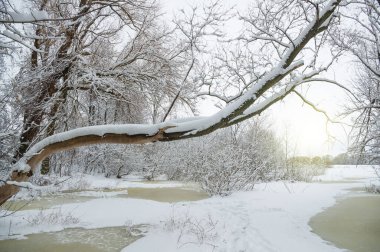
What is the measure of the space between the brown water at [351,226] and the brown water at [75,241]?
4042mm

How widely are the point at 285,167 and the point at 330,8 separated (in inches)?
776

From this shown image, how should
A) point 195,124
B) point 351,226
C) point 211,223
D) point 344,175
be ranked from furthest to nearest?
point 344,175
point 351,226
point 211,223
point 195,124

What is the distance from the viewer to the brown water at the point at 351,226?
5913 millimetres

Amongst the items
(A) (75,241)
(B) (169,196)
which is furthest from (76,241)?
(B) (169,196)

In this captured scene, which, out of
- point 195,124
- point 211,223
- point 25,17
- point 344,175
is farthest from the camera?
point 344,175

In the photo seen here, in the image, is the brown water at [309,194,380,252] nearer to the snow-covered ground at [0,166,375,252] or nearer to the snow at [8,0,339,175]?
the snow-covered ground at [0,166,375,252]

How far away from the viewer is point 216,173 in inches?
507

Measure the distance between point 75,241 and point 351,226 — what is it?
6162 millimetres

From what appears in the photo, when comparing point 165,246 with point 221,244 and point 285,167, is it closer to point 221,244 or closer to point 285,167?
point 221,244

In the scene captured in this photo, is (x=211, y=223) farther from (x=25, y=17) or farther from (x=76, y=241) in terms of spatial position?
(x=25, y=17)

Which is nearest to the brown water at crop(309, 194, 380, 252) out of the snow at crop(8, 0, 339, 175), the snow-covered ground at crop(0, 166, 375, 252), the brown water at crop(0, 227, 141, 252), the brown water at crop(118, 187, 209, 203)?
the snow-covered ground at crop(0, 166, 375, 252)

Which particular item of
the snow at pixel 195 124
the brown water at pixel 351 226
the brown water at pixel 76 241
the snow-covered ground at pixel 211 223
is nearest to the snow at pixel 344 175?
the brown water at pixel 351 226

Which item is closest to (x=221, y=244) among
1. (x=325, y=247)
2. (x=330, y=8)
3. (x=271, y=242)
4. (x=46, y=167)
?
(x=271, y=242)

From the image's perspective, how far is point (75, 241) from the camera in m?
5.84
